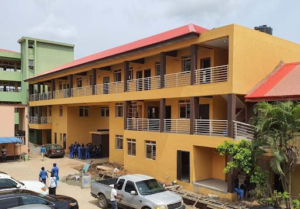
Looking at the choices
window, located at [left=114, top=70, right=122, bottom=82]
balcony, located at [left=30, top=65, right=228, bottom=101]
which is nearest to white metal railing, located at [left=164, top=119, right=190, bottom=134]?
balcony, located at [left=30, top=65, right=228, bottom=101]

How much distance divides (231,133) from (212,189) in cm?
328

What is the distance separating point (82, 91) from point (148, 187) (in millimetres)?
18844

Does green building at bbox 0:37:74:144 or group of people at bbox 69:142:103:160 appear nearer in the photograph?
group of people at bbox 69:142:103:160

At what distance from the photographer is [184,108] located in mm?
19672

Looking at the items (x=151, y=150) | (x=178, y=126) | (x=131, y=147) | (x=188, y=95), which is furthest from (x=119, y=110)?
(x=188, y=95)

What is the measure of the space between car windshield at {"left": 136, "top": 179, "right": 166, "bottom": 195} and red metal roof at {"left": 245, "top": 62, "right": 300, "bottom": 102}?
272 inches

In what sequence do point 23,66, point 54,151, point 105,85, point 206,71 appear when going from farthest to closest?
point 23,66 < point 54,151 < point 105,85 < point 206,71

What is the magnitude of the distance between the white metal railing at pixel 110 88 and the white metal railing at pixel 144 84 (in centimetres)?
129

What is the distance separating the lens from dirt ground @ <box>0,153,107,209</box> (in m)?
15.3

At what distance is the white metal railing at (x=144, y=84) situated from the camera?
20.8 metres

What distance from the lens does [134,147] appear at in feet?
70.4

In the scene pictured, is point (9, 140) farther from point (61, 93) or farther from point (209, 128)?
point (209, 128)

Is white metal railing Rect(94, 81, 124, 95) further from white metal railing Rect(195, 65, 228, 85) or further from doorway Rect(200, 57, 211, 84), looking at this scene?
white metal railing Rect(195, 65, 228, 85)

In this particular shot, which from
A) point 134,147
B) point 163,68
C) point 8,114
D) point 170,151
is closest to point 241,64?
point 163,68
